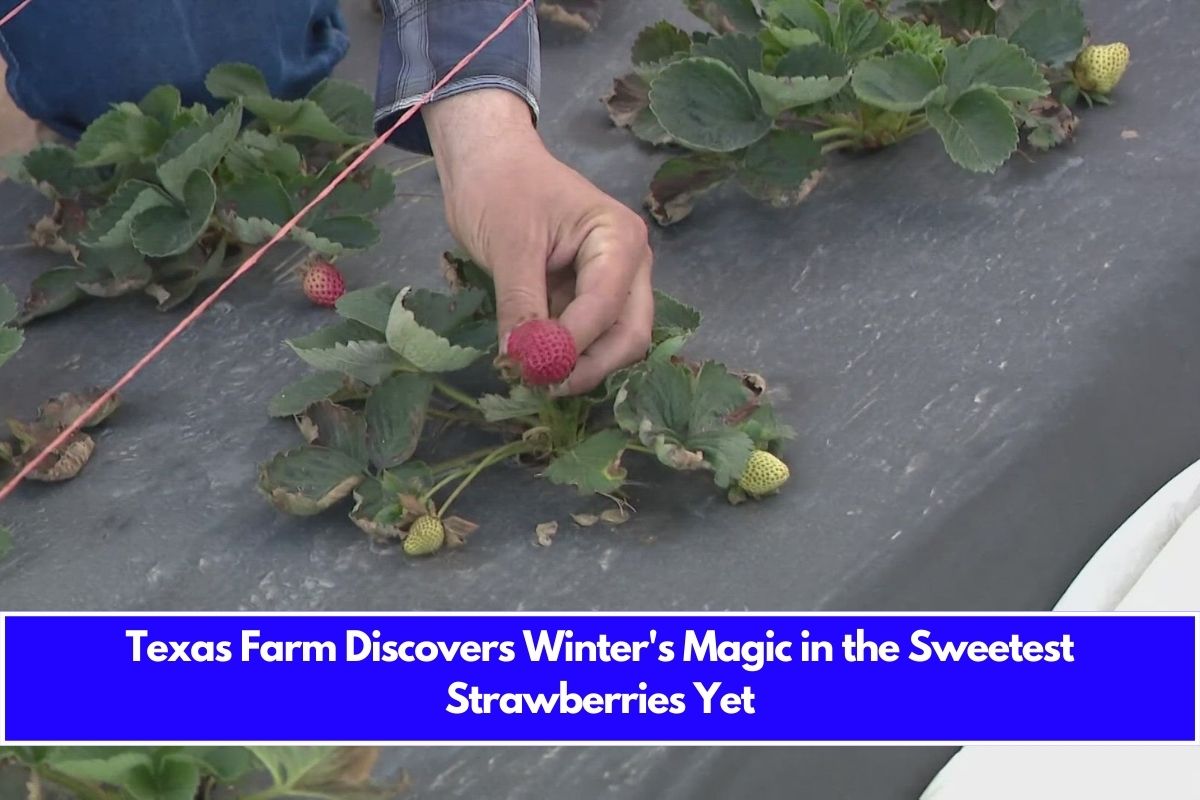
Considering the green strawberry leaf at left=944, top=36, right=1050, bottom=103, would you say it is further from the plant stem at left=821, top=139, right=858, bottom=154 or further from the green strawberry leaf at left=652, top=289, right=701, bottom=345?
the green strawberry leaf at left=652, top=289, right=701, bottom=345

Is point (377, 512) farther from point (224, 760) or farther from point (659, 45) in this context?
point (659, 45)

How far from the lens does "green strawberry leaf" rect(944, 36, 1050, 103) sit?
1132 mm

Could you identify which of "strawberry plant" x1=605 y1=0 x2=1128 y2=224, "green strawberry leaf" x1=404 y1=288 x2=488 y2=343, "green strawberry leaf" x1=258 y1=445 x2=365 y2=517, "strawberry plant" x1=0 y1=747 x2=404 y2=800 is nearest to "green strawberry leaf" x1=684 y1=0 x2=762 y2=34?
"strawberry plant" x1=605 y1=0 x2=1128 y2=224

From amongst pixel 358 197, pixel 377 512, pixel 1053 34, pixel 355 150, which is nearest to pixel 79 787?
pixel 377 512

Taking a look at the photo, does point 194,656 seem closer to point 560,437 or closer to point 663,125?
point 560,437

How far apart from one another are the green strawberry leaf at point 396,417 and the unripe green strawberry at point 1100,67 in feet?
2.18

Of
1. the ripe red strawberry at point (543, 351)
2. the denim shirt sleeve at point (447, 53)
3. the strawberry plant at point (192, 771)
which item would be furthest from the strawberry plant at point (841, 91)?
the strawberry plant at point (192, 771)

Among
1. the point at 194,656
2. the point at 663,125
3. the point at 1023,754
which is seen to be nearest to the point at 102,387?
the point at 194,656

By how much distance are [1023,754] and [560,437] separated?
1.15ft

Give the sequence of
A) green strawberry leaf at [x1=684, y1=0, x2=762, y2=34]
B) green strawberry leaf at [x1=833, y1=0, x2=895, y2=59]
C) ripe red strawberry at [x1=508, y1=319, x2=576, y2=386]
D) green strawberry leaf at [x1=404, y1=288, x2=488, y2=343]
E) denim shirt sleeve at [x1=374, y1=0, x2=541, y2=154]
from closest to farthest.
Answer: ripe red strawberry at [x1=508, y1=319, x2=576, y2=386]
green strawberry leaf at [x1=404, y1=288, x2=488, y2=343]
denim shirt sleeve at [x1=374, y1=0, x2=541, y2=154]
green strawberry leaf at [x1=833, y1=0, x2=895, y2=59]
green strawberry leaf at [x1=684, y1=0, x2=762, y2=34]

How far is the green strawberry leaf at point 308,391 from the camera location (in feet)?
3.26

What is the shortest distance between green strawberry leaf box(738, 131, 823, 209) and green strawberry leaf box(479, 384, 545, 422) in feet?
1.10

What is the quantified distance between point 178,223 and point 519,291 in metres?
0.37

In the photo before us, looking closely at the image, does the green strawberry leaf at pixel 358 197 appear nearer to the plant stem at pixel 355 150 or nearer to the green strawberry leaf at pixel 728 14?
the plant stem at pixel 355 150
